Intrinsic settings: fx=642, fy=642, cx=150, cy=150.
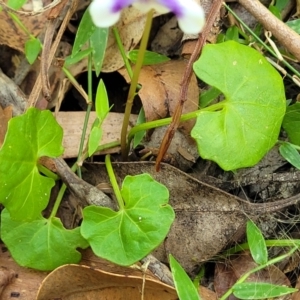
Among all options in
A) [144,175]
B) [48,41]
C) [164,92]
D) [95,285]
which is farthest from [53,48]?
[95,285]

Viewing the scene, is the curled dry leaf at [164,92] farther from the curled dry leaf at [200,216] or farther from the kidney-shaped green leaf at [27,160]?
the kidney-shaped green leaf at [27,160]

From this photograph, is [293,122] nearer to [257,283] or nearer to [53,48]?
[257,283]

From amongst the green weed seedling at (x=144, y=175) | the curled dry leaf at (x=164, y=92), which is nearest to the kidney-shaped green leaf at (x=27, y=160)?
the green weed seedling at (x=144, y=175)

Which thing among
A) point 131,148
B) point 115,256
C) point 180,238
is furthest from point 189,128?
point 115,256

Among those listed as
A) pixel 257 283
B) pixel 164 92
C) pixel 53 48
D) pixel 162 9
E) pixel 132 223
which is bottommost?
pixel 257 283

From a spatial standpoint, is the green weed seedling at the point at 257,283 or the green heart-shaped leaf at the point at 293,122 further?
the green heart-shaped leaf at the point at 293,122

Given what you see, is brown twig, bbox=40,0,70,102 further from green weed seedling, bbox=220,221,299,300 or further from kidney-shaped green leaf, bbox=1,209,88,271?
green weed seedling, bbox=220,221,299,300
